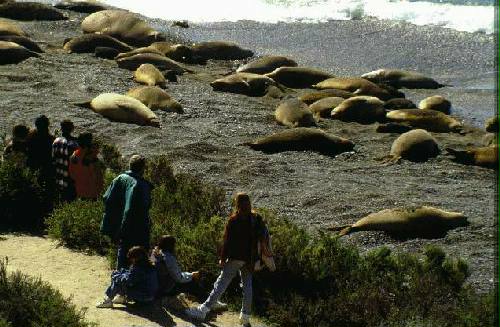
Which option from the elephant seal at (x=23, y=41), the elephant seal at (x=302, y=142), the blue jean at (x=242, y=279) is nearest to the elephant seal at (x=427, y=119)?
the elephant seal at (x=302, y=142)

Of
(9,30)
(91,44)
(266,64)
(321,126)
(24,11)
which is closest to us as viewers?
(321,126)

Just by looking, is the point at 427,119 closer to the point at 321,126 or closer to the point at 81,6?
the point at 321,126

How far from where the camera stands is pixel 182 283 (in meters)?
9.20

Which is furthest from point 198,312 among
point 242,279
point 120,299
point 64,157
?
point 64,157

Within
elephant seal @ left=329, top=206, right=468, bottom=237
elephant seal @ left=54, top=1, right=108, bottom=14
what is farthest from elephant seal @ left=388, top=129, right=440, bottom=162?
elephant seal @ left=54, top=1, right=108, bottom=14

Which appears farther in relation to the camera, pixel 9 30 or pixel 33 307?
pixel 9 30

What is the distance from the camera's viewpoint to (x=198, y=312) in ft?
28.8

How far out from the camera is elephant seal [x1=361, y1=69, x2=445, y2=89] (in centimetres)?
2070

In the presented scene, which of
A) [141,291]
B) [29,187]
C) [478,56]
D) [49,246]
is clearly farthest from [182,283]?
[478,56]

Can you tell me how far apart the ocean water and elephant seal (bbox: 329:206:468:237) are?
678 inches

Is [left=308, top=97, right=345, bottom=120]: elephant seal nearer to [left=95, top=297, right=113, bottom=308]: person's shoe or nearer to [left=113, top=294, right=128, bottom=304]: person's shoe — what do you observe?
[left=113, top=294, right=128, bottom=304]: person's shoe

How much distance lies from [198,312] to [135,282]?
1.94 feet

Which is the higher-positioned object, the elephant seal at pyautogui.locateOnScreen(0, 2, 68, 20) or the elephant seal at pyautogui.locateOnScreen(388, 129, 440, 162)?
the elephant seal at pyautogui.locateOnScreen(0, 2, 68, 20)

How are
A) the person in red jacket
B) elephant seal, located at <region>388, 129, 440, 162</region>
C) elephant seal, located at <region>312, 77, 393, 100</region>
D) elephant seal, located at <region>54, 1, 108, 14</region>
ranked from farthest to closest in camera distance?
elephant seal, located at <region>54, 1, 108, 14</region>
elephant seal, located at <region>312, 77, 393, 100</region>
elephant seal, located at <region>388, 129, 440, 162</region>
the person in red jacket
